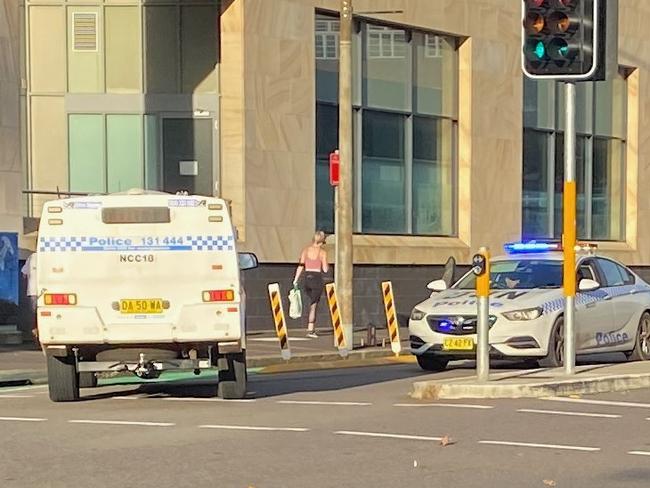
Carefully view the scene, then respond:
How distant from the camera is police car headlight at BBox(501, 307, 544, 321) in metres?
17.2

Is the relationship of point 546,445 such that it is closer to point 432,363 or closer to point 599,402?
point 599,402

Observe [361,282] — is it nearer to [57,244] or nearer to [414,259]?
[414,259]

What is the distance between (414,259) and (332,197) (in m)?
2.65

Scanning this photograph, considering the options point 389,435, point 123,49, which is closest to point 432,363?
point 389,435

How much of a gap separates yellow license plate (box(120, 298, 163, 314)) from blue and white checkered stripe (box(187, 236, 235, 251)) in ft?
2.13

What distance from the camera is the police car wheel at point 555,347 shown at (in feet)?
56.9

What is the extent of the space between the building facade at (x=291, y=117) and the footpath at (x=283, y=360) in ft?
12.1

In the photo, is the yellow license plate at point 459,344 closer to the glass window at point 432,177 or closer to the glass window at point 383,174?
the glass window at point 383,174

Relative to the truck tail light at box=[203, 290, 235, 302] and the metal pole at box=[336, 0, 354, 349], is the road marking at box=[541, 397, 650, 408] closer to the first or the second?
the truck tail light at box=[203, 290, 235, 302]

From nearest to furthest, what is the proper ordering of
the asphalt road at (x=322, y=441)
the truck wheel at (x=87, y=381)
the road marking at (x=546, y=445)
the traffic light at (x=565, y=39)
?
the asphalt road at (x=322, y=441)
the road marking at (x=546, y=445)
the traffic light at (x=565, y=39)
the truck wheel at (x=87, y=381)

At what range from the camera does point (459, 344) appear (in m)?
17.2

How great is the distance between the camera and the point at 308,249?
83.0ft

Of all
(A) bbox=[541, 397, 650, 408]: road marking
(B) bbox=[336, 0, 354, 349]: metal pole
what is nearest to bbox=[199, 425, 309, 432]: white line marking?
(A) bbox=[541, 397, 650, 408]: road marking

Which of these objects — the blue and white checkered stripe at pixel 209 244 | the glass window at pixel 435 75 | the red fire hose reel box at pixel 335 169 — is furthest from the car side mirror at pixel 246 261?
the glass window at pixel 435 75
